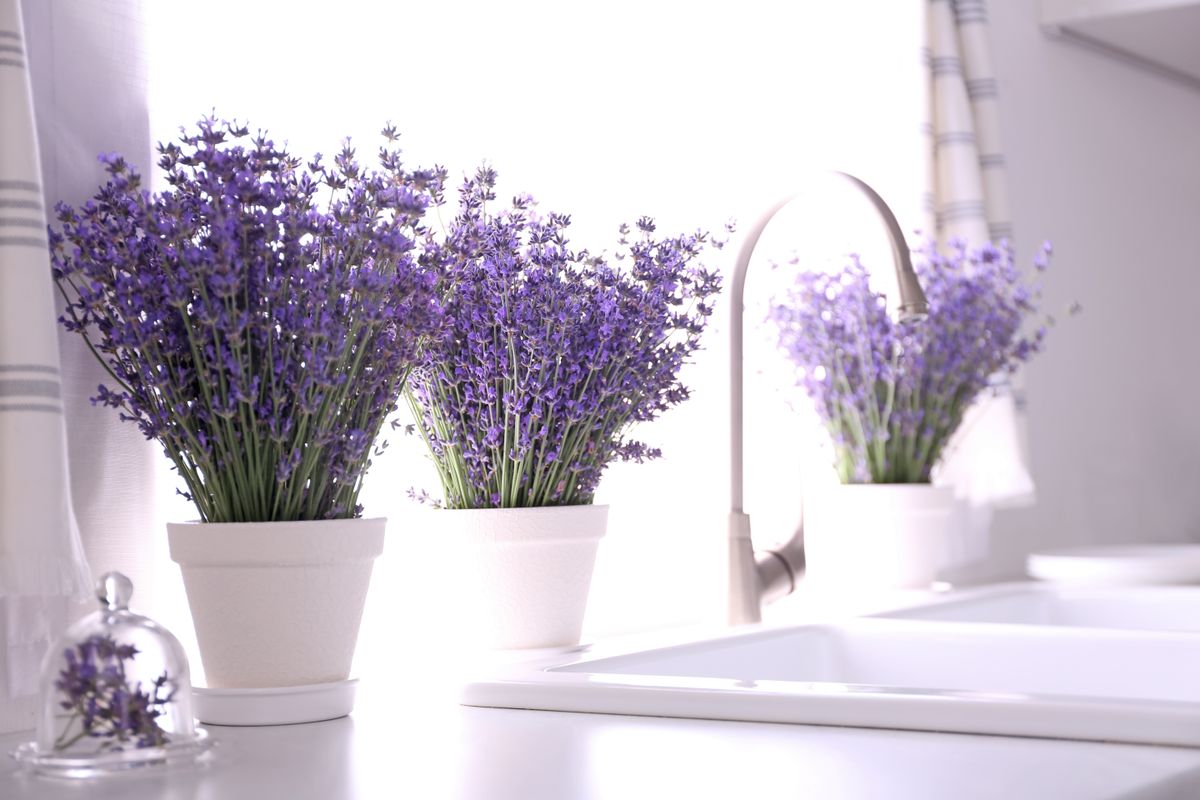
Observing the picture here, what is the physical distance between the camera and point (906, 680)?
4.20ft

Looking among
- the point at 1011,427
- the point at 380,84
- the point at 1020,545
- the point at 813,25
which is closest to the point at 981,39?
the point at 813,25

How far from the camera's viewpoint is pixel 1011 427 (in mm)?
2209

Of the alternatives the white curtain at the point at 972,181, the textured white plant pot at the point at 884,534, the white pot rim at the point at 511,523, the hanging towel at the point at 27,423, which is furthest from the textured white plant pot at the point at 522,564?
the white curtain at the point at 972,181

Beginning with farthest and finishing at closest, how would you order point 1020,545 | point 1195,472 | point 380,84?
point 1195,472
point 1020,545
point 380,84

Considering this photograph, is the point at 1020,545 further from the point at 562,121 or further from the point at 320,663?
the point at 320,663

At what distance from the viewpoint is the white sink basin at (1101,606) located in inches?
66.1

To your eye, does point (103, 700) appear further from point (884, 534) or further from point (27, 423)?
point (884, 534)

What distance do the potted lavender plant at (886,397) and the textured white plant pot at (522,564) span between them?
0.65 meters

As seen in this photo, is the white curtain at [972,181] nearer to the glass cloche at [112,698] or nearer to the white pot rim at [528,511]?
the white pot rim at [528,511]

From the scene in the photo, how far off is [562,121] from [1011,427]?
0.97 metres

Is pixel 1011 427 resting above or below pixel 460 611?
above

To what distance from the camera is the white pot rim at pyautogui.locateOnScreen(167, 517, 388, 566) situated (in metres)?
0.89

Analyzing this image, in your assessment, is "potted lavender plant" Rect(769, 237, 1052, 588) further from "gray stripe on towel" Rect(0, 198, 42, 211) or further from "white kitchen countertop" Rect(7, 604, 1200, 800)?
"gray stripe on towel" Rect(0, 198, 42, 211)

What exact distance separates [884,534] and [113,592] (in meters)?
1.14
